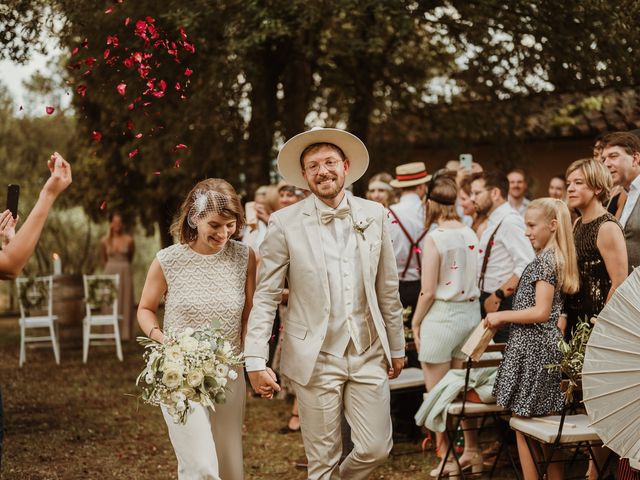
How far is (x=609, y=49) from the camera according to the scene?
912 centimetres

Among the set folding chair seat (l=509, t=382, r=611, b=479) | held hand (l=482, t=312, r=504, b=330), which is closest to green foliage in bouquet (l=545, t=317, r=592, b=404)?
folding chair seat (l=509, t=382, r=611, b=479)

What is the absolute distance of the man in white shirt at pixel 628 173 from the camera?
18.6 ft

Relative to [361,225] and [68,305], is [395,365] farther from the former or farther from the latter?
[68,305]

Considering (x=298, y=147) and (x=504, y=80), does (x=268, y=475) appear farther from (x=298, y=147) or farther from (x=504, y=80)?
(x=504, y=80)

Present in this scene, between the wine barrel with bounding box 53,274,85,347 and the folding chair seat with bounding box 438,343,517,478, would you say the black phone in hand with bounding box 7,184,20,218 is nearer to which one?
the folding chair seat with bounding box 438,343,517,478

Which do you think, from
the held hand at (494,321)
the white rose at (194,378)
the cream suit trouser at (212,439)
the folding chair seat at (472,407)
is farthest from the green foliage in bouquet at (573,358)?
the white rose at (194,378)

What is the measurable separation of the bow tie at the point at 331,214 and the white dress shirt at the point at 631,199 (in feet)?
7.11

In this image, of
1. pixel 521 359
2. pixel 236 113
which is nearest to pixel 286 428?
pixel 521 359

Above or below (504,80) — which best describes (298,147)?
below

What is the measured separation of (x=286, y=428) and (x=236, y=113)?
6.42 metres

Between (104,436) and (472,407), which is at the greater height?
(472,407)

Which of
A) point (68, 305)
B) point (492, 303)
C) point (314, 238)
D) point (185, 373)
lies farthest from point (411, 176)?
point (68, 305)

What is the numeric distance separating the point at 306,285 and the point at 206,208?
0.70m

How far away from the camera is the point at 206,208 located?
15.4 ft
